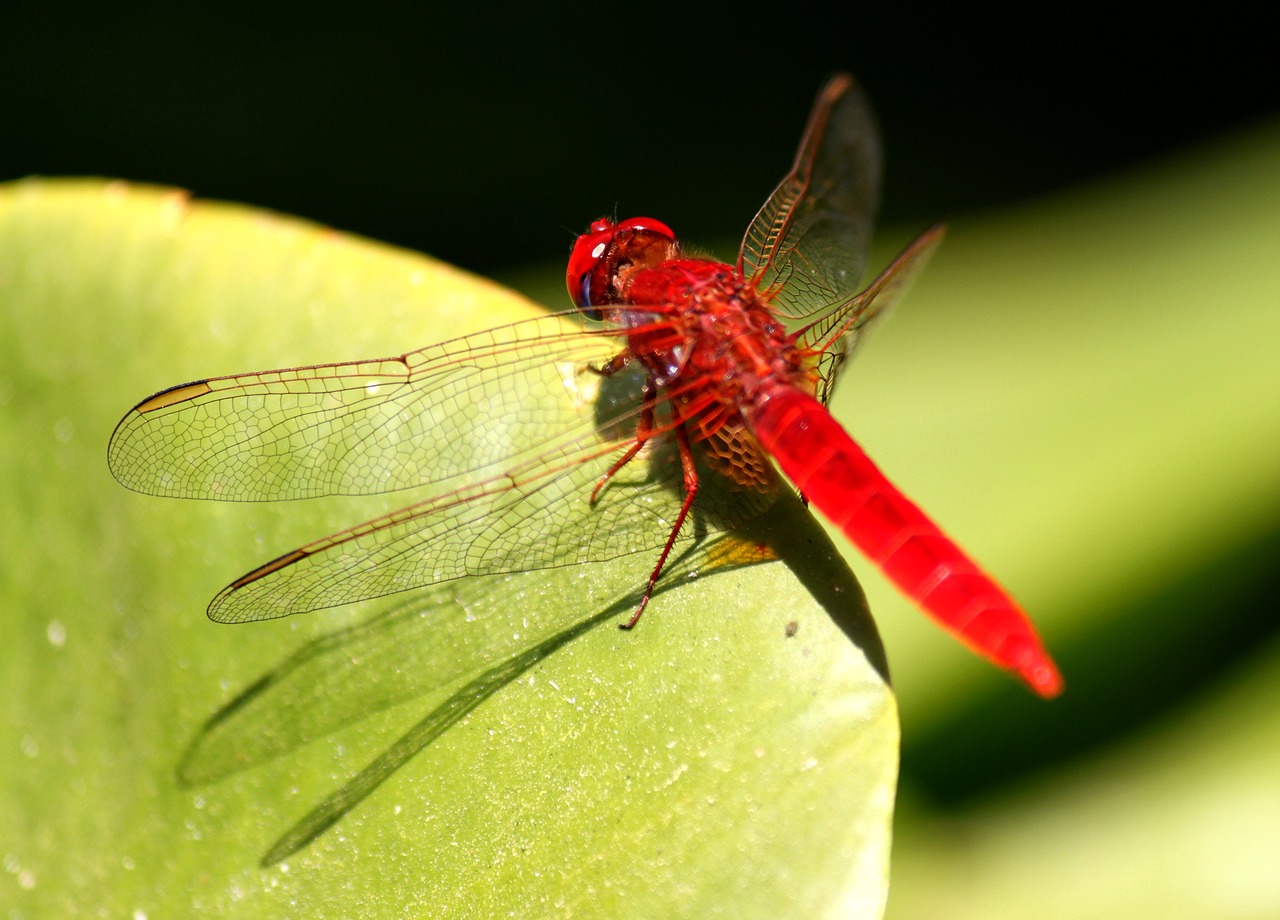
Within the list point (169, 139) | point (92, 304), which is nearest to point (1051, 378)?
point (92, 304)

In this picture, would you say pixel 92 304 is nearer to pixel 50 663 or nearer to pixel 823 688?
pixel 50 663

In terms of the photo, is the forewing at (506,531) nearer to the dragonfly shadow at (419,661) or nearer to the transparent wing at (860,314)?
the dragonfly shadow at (419,661)

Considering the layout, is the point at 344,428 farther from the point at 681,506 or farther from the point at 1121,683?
the point at 1121,683

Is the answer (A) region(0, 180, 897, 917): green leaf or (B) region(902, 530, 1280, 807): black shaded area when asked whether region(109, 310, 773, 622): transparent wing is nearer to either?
(A) region(0, 180, 897, 917): green leaf

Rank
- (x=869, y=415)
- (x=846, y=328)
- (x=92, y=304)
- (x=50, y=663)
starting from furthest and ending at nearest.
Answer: (x=869, y=415), (x=846, y=328), (x=92, y=304), (x=50, y=663)

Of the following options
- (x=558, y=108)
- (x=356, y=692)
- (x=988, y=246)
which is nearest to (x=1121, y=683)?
(x=988, y=246)

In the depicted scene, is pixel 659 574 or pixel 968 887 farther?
pixel 968 887

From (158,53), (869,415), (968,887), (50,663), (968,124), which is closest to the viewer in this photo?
(50,663)
